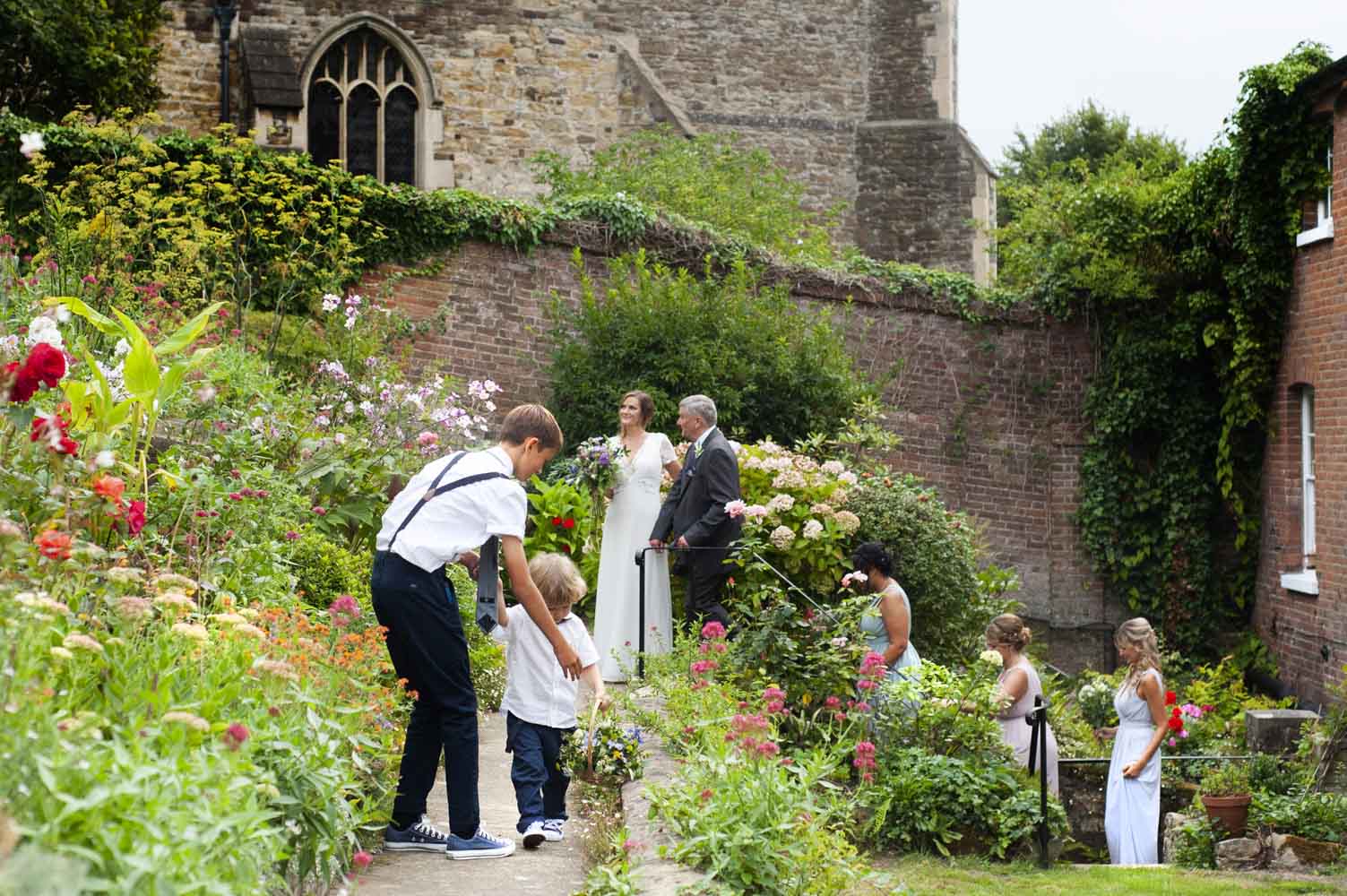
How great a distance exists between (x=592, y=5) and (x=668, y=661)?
1633cm

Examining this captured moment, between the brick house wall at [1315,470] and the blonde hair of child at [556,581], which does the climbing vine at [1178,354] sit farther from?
the blonde hair of child at [556,581]

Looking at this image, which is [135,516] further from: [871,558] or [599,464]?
[871,558]

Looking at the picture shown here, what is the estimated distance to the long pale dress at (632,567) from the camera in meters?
9.33

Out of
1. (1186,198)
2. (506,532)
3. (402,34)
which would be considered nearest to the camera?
(506,532)

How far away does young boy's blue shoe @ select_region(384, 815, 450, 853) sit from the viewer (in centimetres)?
546

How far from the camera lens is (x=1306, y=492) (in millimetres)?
15344

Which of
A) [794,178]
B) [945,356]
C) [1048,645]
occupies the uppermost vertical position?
[794,178]

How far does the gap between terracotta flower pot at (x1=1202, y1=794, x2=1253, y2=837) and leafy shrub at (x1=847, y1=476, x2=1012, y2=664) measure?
2627 millimetres

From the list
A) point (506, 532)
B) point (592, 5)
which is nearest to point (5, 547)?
point (506, 532)

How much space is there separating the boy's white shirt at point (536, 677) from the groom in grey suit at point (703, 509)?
121 inches

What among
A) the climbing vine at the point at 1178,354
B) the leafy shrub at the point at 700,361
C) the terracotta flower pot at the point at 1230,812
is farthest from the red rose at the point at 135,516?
the climbing vine at the point at 1178,354

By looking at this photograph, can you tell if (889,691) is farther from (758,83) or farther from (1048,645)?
(758,83)

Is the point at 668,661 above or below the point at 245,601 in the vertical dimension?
below

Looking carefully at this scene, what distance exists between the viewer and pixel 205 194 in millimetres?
13383
